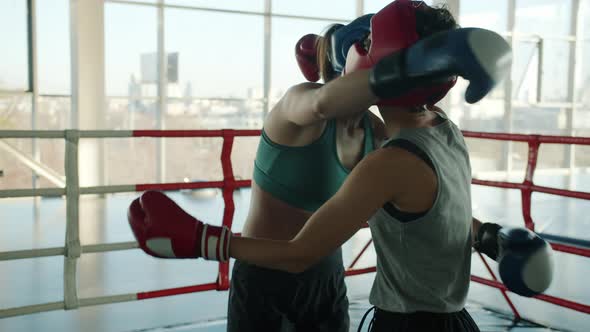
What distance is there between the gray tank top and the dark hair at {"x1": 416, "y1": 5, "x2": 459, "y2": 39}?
16cm

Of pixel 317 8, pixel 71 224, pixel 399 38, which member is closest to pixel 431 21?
pixel 399 38

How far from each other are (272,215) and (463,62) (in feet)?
2.01

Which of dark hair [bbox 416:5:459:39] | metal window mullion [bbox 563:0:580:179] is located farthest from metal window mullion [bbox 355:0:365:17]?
dark hair [bbox 416:5:459:39]

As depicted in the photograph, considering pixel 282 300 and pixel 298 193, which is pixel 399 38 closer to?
pixel 298 193

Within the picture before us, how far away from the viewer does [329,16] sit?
9219 millimetres

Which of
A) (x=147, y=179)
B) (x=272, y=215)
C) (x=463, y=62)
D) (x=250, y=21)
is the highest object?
(x=250, y=21)

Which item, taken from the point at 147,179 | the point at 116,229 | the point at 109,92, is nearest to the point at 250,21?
the point at 109,92

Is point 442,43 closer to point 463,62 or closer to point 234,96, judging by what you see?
point 463,62

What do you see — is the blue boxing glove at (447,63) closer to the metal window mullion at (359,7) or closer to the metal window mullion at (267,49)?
the metal window mullion at (267,49)

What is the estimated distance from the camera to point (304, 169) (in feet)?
4.26

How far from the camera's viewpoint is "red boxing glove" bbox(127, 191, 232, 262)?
38.5 inches

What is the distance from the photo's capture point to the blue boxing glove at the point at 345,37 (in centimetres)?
118

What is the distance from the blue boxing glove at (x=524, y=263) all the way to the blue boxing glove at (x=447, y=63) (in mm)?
312

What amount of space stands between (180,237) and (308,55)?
2.03 ft
